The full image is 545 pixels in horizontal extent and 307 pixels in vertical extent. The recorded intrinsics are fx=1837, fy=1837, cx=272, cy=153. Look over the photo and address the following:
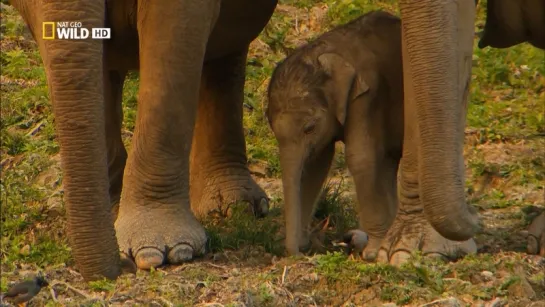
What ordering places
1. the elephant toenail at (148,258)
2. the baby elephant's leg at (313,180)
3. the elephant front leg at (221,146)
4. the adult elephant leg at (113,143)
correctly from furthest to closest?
1. the elephant front leg at (221,146)
2. the adult elephant leg at (113,143)
3. the baby elephant's leg at (313,180)
4. the elephant toenail at (148,258)

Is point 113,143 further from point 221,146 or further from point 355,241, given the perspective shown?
point 355,241

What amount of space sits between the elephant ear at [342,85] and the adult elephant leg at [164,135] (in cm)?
54

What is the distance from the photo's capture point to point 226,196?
872 cm

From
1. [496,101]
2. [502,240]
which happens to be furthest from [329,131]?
[496,101]

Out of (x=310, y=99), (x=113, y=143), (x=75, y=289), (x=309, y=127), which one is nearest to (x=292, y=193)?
(x=309, y=127)

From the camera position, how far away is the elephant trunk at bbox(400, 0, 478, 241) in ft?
21.9

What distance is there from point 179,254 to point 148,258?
0.48 ft

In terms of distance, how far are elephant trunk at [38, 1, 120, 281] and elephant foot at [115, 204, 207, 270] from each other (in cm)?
78

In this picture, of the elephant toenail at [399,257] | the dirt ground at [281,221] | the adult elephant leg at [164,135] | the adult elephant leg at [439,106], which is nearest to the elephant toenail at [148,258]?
the adult elephant leg at [164,135]

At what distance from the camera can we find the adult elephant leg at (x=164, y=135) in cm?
716

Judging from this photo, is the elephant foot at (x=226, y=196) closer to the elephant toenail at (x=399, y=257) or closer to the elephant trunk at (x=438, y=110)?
the elephant toenail at (x=399, y=257)

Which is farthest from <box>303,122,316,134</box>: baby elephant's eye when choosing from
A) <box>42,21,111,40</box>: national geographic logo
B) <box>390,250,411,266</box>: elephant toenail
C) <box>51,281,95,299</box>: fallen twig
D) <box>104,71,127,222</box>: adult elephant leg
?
<box>51,281,95,299</box>: fallen twig

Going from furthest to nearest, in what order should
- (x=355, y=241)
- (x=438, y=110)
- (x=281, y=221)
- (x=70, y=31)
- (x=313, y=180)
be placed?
(x=281, y=221) → (x=313, y=180) → (x=355, y=241) → (x=438, y=110) → (x=70, y=31)

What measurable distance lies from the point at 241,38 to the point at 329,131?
1.05 m
